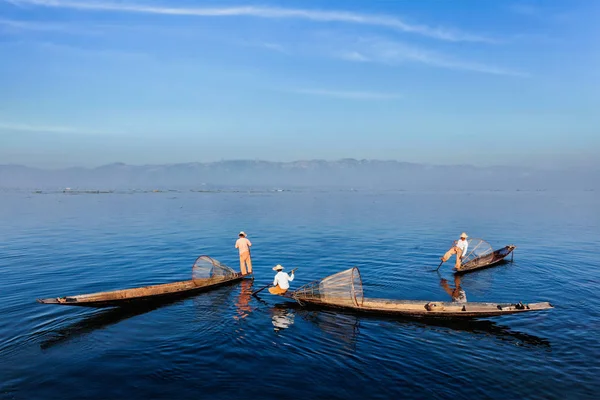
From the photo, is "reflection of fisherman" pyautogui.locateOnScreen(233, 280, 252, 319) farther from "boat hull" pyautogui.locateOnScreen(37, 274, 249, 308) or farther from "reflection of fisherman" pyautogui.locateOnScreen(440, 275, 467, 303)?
"reflection of fisherman" pyautogui.locateOnScreen(440, 275, 467, 303)

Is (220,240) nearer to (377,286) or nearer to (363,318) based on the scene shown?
(377,286)

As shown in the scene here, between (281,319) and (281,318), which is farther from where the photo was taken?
(281,318)

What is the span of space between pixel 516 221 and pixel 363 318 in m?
59.3

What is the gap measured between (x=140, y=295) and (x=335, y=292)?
10.4 meters

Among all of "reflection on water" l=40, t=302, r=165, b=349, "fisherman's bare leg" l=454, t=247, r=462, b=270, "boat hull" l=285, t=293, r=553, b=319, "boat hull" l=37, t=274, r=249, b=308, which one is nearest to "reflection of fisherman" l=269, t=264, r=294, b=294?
"boat hull" l=285, t=293, r=553, b=319

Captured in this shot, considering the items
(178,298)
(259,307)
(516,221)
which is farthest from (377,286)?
(516,221)

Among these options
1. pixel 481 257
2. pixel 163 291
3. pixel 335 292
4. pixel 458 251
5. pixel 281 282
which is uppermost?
pixel 458 251

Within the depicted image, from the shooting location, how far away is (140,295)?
19.6 meters

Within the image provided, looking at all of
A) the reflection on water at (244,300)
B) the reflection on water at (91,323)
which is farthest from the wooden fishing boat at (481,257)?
the reflection on water at (91,323)

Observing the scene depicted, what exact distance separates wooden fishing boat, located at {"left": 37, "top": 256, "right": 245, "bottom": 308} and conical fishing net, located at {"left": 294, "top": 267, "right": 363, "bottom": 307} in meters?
6.48

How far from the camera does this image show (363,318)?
18.4 m

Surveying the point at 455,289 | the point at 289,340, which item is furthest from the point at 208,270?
the point at 455,289

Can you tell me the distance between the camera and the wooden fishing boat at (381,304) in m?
17.3

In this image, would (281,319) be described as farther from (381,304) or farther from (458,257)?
(458,257)
